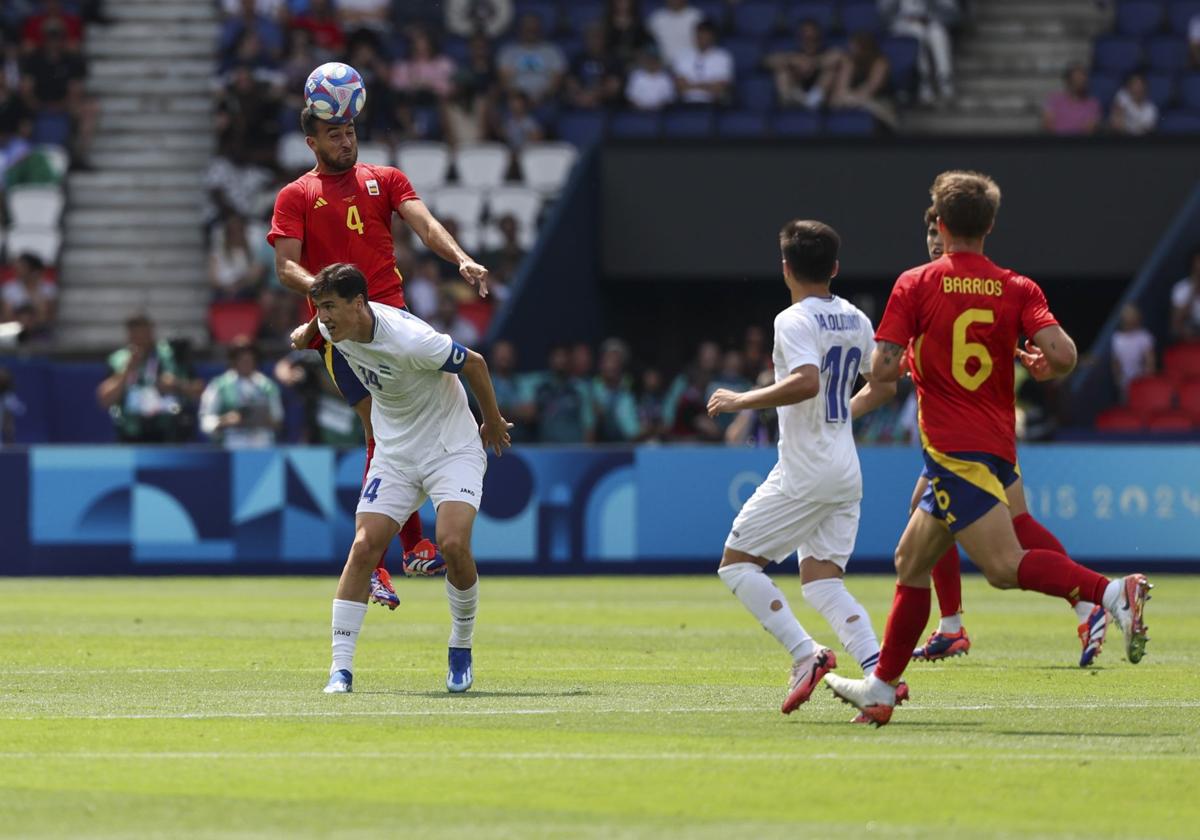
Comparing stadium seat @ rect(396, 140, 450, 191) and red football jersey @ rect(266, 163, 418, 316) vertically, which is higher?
red football jersey @ rect(266, 163, 418, 316)

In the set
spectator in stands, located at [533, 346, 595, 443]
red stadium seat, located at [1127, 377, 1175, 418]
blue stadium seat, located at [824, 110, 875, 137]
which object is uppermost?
blue stadium seat, located at [824, 110, 875, 137]

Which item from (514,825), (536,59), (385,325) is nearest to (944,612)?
(385,325)

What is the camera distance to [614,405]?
883 inches

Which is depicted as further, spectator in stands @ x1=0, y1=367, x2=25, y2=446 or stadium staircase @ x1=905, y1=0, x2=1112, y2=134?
stadium staircase @ x1=905, y1=0, x2=1112, y2=134

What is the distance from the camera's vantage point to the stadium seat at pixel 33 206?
2689cm

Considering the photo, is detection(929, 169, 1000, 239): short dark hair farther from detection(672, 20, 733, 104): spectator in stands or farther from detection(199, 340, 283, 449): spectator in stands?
detection(672, 20, 733, 104): spectator in stands

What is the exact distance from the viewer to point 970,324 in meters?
8.49

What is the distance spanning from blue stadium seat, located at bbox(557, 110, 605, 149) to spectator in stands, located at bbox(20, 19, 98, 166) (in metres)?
6.11

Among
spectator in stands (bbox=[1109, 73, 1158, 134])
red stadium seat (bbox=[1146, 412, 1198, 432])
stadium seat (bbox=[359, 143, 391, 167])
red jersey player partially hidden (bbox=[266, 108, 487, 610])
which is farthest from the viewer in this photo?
stadium seat (bbox=[359, 143, 391, 167])

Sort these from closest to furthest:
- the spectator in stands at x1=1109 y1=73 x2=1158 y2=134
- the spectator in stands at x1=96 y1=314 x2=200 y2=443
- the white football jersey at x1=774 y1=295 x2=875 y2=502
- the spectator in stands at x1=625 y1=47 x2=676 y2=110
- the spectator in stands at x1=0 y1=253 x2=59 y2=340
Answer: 1. the white football jersey at x1=774 y1=295 x2=875 y2=502
2. the spectator in stands at x1=96 y1=314 x2=200 y2=443
3. the spectator in stands at x1=0 y1=253 x2=59 y2=340
4. the spectator in stands at x1=1109 y1=73 x2=1158 y2=134
5. the spectator in stands at x1=625 y1=47 x2=676 y2=110

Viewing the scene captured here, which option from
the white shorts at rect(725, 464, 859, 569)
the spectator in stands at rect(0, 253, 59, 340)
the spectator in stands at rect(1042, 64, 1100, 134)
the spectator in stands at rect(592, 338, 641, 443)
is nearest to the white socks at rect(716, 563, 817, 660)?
the white shorts at rect(725, 464, 859, 569)

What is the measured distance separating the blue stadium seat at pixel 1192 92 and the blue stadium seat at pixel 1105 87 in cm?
76

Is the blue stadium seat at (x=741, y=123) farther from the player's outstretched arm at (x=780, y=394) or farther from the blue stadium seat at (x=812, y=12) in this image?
the player's outstretched arm at (x=780, y=394)

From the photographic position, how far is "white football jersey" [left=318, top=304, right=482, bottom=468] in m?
9.93
